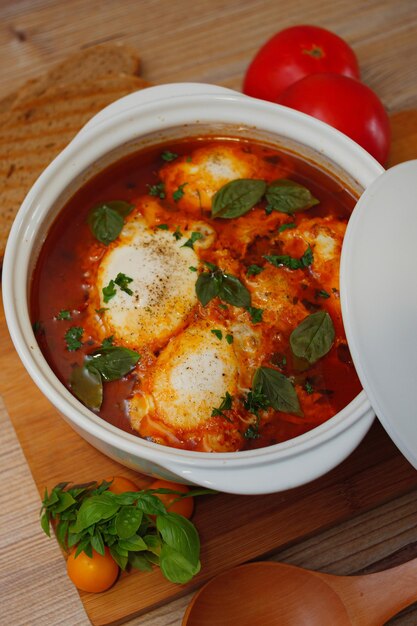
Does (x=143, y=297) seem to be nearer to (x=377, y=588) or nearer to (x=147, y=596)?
(x=147, y=596)

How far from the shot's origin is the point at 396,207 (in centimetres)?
197

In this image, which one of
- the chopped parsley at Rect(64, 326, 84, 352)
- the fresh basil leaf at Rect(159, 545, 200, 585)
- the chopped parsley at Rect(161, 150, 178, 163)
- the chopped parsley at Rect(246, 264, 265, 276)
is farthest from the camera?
the chopped parsley at Rect(161, 150, 178, 163)

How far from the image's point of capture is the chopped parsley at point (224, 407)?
200 cm

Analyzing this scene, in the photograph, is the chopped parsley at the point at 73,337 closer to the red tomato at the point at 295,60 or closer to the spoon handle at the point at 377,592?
the spoon handle at the point at 377,592

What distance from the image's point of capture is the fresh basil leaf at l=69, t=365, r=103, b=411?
1.99 metres

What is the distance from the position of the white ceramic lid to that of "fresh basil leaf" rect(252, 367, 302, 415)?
223 mm

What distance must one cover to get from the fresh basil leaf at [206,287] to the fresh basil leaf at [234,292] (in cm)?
2

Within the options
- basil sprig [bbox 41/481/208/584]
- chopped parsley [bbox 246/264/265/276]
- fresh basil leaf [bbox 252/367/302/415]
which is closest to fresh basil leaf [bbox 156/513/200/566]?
basil sprig [bbox 41/481/208/584]

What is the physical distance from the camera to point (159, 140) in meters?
2.40

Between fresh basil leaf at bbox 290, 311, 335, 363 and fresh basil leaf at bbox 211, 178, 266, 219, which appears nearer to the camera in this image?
fresh basil leaf at bbox 290, 311, 335, 363

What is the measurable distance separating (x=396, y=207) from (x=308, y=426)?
2.13ft

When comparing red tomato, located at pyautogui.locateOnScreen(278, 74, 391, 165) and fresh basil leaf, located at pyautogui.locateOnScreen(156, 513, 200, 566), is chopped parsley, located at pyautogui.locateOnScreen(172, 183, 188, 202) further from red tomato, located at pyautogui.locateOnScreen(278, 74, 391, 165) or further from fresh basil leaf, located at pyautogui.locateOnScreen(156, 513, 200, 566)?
fresh basil leaf, located at pyautogui.locateOnScreen(156, 513, 200, 566)

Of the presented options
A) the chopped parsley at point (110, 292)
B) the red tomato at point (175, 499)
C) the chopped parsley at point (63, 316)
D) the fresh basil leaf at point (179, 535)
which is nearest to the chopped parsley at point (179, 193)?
the chopped parsley at point (110, 292)

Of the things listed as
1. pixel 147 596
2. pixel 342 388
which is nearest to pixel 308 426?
pixel 342 388
